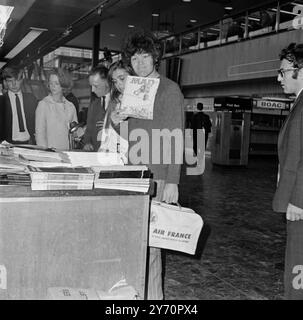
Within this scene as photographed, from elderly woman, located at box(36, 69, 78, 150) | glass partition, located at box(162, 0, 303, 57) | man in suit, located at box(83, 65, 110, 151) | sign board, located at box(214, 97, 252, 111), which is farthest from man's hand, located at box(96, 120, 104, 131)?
sign board, located at box(214, 97, 252, 111)

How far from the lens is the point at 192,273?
3.15 meters

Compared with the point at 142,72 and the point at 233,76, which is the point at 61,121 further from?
the point at 233,76

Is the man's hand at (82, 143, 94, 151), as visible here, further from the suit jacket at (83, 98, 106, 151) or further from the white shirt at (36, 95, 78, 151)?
the white shirt at (36, 95, 78, 151)

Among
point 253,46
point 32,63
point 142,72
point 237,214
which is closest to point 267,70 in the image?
point 253,46

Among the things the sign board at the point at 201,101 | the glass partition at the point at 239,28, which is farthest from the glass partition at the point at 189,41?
the sign board at the point at 201,101

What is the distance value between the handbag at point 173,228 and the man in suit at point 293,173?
0.50 meters

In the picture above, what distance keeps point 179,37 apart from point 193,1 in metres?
1.29

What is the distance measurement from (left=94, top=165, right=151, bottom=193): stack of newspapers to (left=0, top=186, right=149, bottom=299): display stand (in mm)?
27

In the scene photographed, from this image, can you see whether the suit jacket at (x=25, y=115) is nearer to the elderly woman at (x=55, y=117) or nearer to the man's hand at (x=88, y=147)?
the elderly woman at (x=55, y=117)

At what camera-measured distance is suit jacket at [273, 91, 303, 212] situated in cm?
202

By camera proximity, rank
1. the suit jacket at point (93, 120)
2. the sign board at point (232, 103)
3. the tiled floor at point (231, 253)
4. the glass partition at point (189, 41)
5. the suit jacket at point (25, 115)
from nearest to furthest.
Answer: the tiled floor at point (231, 253)
the suit jacket at point (93, 120)
the suit jacket at point (25, 115)
the sign board at point (232, 103)
the glass partition at point (189, 41)

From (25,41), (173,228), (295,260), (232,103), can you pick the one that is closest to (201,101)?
(232,103)

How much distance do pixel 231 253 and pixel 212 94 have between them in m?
9.88

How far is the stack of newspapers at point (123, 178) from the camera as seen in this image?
1681 mm
